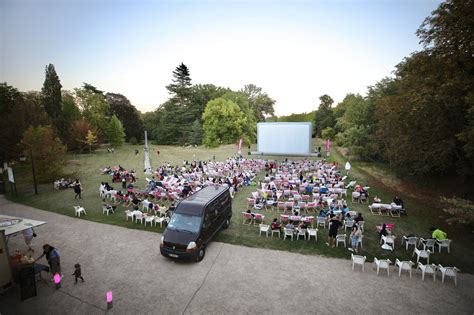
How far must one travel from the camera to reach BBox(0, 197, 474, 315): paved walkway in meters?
7.09

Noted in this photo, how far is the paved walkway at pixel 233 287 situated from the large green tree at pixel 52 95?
4359cm

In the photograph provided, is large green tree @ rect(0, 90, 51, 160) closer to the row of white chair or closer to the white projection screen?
the white projection screen

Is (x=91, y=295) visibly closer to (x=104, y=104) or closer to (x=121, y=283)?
(x=121, y=283)

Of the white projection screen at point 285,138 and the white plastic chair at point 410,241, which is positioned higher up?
the white projection screen at point 285,138

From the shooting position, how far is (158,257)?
993cm

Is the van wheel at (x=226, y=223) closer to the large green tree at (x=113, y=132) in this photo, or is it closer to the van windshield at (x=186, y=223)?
the van windshield at (x=186, y=223)

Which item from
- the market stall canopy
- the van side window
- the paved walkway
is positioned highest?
the market stall canopy

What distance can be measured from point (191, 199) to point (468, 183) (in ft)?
67.2

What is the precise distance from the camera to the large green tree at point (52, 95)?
43.8 metres

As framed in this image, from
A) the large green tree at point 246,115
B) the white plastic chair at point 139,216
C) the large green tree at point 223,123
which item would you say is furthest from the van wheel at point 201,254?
the large green tree at point 246,115

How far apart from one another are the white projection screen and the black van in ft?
92.4

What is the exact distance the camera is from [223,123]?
55.6 meters

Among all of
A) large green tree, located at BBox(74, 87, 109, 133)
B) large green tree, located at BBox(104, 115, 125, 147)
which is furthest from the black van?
large green tree, located at BBox(74, 87, 109, 133)

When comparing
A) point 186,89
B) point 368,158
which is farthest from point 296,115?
point 368,158
